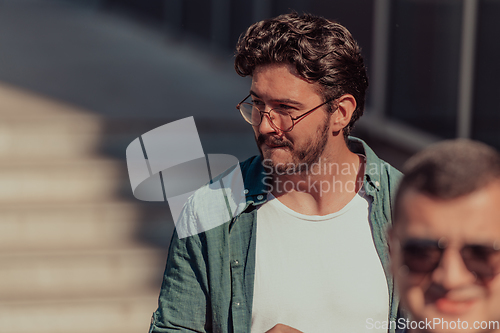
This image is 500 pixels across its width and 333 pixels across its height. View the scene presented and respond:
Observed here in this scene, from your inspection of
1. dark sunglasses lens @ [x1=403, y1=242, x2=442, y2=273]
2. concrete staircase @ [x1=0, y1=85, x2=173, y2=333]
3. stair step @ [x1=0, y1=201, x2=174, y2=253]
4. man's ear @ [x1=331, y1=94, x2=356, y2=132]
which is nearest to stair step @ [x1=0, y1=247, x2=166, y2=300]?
concrete staircase @ [x1=0, y1=85, x2=173, y2=333]

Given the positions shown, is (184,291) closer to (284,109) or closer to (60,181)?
(284,109)

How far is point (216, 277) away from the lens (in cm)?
167

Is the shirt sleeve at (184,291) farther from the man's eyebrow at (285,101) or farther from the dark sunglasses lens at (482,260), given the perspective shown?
the dark sunglasses lens at (482,260)

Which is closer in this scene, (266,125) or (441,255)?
(441,255)

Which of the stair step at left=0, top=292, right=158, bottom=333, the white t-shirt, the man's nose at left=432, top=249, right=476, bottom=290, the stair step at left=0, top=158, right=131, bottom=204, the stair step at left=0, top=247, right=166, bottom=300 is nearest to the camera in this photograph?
the man's nose at left=432, top=249, right=476, bottom=290

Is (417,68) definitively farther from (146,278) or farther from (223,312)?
(223,312)

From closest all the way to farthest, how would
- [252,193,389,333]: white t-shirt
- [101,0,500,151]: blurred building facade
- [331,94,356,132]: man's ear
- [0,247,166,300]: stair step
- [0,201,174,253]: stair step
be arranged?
[252,193,389,333]: white t-shirt < [331,94,356,132]: man's ear < [0,247,166,300]: stair step < [101,0,500,151]: blurred building facade < [0,201,174,253]: stair step

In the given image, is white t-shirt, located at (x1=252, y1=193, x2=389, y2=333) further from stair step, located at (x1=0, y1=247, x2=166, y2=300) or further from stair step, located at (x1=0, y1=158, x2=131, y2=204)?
stair step, located at (x1=0, y1=158, x2=131, y2=204)

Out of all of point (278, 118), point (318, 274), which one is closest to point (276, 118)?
point (278, 118)

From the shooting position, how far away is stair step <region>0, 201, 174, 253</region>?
400 cm

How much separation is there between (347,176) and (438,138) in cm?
276

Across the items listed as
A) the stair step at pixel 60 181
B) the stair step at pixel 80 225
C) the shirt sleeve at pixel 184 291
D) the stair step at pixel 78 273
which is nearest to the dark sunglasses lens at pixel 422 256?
the shirt sleeve at pixel 184 291

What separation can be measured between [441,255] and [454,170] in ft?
0.30

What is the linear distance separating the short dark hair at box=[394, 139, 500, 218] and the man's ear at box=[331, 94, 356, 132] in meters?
1.24
